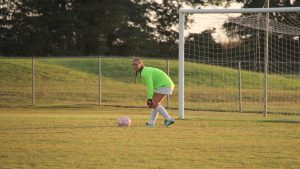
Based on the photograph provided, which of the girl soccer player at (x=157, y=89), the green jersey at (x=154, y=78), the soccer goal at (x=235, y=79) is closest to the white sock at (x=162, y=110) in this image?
the girl soccer player at (x=157, y=89)

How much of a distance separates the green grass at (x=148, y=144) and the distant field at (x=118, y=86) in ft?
40.1

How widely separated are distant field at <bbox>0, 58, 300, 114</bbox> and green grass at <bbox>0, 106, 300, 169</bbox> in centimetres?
1221

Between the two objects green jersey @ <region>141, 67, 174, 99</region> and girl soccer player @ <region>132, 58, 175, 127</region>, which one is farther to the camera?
girl soccer player @ <region>132, 58, 175, 127</region>

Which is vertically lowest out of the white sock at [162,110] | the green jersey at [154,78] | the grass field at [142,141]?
the grass field at [142,141]

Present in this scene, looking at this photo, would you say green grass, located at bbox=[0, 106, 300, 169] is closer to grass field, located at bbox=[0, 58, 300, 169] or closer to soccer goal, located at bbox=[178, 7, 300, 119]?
grass field, located at bbox=[0, 58, 300, 169]

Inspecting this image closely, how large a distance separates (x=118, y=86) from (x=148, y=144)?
24514 millimetres

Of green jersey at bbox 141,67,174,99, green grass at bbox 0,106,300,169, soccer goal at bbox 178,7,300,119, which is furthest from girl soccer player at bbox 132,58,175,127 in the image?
soccer goal at bbox 178,7,300,119

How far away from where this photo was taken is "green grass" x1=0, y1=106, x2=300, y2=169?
11148 millimetres

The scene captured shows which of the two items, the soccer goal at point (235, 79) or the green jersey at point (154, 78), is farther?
the soccer goal at point (235, 79)

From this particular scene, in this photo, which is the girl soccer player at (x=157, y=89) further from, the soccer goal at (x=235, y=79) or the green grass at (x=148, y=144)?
the soccer goal at (x=235, y=79)

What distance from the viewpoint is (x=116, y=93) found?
35406 mm

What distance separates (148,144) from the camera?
13.6 meters

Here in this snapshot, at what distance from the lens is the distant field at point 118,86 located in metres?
32.9

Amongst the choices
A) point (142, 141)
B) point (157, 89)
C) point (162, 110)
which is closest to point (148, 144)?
point (142, 141)
